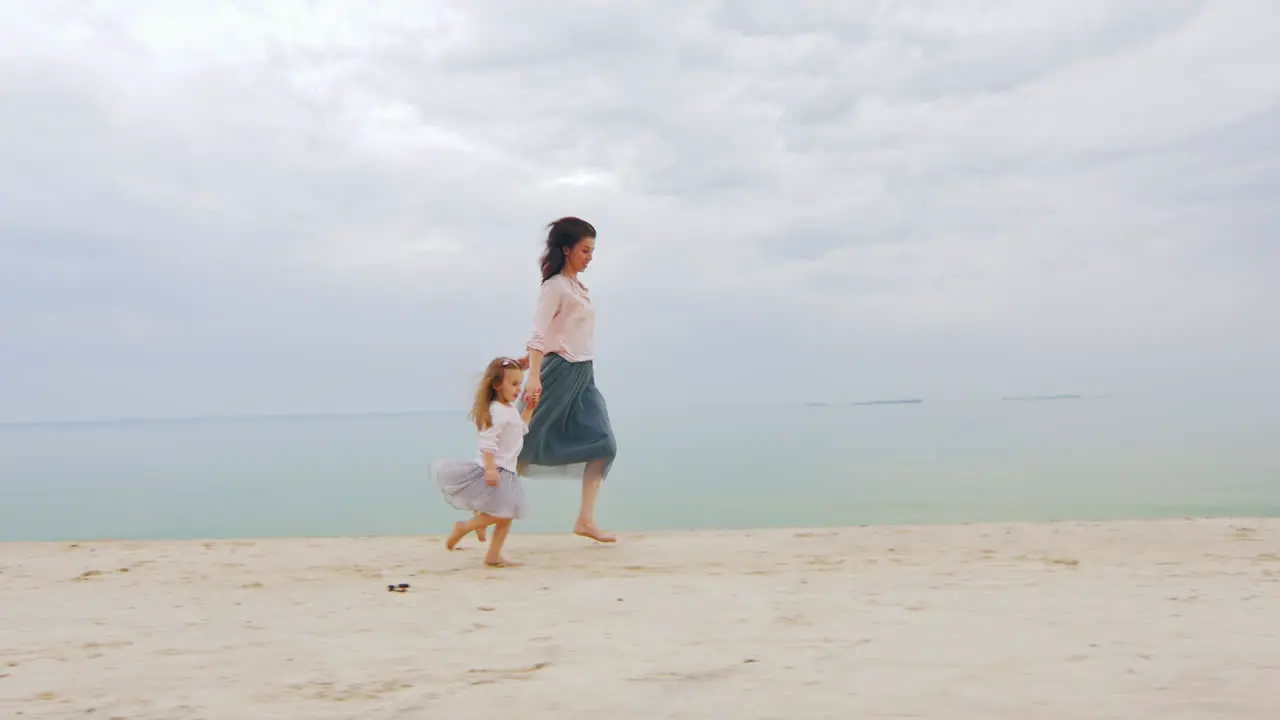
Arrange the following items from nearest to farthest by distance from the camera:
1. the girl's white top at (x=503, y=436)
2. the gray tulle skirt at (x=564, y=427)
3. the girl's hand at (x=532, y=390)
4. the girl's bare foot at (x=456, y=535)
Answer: the girl's white top at (x=503, y=436)
the girl's hand at (x=532, y=390)
the girl's bare foot at (x=456, y=535)
the gray tulle skirt at (x=564, y=427)

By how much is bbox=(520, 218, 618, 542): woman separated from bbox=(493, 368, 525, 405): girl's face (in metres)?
0.28

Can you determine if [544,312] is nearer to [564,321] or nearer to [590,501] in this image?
[564,321]

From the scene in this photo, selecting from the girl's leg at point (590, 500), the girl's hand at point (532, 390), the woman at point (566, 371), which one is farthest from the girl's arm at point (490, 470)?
the girl's leg at point (590, 500)

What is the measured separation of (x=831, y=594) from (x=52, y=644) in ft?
9.55

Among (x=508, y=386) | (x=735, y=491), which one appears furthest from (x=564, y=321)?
(x=735, y=491)

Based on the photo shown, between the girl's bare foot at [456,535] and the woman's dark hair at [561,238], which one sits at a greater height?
the woman's dark hair at [561,238]

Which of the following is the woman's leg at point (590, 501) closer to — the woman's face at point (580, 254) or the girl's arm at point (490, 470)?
the girl's arm at point (490, 470)

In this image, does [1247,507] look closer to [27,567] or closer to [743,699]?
[743,699]

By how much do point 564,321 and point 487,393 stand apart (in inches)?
27.7

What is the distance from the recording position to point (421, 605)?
4051 millimetres

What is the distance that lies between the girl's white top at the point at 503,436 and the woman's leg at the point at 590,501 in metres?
0.58

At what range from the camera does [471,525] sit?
5.51 metres

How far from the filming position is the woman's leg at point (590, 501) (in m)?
5.82

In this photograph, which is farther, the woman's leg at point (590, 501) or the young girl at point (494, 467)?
the woman's leg at point (590, 501)
